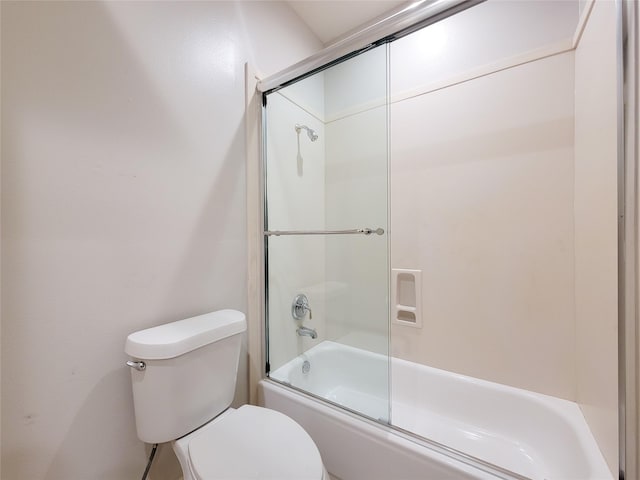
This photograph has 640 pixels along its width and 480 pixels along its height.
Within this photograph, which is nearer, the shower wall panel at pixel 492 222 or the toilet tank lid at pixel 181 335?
the toilet tank lid at pixel 181 335

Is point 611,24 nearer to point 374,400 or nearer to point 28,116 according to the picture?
point 374,400

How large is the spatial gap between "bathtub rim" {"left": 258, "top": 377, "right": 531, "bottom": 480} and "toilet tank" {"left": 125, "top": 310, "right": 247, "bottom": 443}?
0.36 m

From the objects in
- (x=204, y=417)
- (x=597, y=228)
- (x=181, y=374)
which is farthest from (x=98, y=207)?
(x=597, y=228)

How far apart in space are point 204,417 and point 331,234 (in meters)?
0.96

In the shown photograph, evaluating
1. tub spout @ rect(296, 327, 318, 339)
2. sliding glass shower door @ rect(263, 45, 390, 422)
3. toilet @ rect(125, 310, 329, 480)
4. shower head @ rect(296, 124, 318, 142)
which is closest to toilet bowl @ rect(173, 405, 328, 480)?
toilet @ rect(125, 310, 329, 480)

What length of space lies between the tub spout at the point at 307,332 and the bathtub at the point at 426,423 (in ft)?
0.27

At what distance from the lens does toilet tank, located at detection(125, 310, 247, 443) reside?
84cm

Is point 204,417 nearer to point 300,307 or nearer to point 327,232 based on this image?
point 300,307

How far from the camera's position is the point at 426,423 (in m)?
1.45

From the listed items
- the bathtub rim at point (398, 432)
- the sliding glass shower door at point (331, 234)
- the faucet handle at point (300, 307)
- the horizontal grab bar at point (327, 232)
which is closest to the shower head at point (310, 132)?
the sliding glass shower door at point (331, 234)

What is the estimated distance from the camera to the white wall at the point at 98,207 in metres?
0.73

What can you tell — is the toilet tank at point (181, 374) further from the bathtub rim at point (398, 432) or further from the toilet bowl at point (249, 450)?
the bathtub rim at point (398, 432)

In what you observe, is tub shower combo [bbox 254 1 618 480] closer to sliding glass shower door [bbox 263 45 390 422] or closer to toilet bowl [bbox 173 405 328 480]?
sliding glass shower door [bbox 263 45 390 422]

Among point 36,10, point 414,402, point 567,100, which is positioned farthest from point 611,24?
point 414,402
